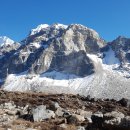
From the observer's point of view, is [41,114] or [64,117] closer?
[41,114]

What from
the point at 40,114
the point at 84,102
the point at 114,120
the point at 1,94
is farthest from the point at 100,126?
the point at 1,94

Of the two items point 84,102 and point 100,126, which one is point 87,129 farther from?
point 84,102

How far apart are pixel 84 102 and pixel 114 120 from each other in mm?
19309

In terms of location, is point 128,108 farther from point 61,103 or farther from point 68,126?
point 68,126

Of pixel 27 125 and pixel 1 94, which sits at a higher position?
pixel 1 94

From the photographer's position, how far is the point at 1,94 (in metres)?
44.5

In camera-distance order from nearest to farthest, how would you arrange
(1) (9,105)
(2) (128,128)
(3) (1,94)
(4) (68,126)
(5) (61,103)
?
1. (2) (128,128)
2. (4) (68,126)
3. (1) (9,105)
4. (5) (61,103)
5. (3) (1,94)

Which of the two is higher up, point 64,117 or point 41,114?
point 41,114

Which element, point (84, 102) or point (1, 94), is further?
point (1, 94)

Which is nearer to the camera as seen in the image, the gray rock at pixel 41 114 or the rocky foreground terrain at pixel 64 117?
the rocky foreground terrain at pixel 64 117

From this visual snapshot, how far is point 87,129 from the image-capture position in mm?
21672

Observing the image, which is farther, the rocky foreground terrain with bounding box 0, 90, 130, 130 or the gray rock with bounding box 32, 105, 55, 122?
the gray rock with bounding box 32, 105, 55, 122

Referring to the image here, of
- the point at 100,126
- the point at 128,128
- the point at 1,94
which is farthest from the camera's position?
the point at 1,94

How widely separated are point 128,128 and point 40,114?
9602 millimetres
